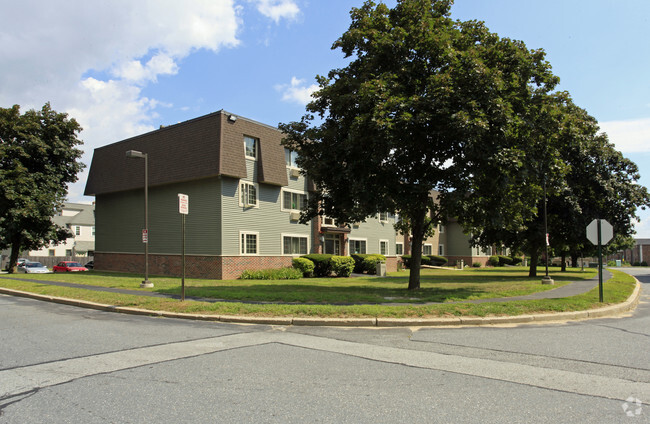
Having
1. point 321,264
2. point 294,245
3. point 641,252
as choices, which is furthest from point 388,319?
point 641,252

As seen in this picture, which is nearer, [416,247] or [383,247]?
[416,247]

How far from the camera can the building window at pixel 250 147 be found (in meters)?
25.3

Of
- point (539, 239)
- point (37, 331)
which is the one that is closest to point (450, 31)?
point (37, 331)

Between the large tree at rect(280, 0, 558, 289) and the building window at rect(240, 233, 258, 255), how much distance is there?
376 inches

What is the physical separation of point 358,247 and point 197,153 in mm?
16307

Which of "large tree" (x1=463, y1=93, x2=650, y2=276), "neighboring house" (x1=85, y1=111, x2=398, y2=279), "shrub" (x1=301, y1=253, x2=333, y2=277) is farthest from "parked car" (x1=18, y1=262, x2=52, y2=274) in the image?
"large tree" (x1=463, y1=93, x2=650, y2=276)

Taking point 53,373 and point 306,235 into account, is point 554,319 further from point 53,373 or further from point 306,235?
point 306,235

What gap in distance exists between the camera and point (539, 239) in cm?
2931

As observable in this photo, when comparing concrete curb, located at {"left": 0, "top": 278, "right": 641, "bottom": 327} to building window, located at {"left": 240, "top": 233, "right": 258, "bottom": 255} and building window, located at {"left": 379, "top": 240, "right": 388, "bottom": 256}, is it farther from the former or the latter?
building window, located at {"left": 379, "top": 240, "right": 388, "bottom": 256}

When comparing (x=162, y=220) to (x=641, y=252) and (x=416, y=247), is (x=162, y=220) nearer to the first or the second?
(x=416, y=247)

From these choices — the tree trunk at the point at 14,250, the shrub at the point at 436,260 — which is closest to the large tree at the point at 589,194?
the shrub at the point at 436,260

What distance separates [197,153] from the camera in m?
24.4

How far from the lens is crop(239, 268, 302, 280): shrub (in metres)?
24.0

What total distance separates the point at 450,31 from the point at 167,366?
1421cm
